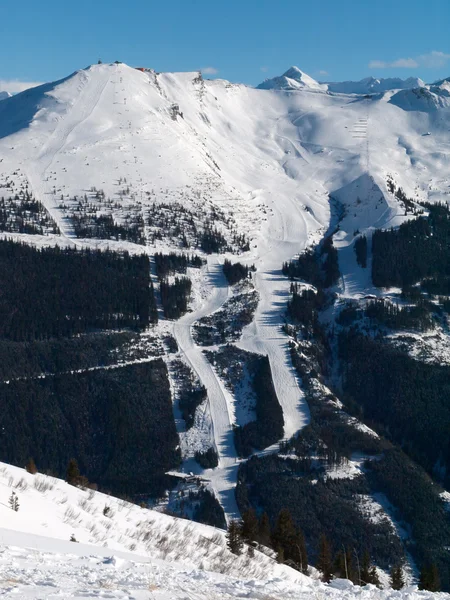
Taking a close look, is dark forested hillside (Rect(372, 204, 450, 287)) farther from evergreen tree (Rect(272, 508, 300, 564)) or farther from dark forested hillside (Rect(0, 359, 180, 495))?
evergreen tree (Rect(272, 508, 300, 564))

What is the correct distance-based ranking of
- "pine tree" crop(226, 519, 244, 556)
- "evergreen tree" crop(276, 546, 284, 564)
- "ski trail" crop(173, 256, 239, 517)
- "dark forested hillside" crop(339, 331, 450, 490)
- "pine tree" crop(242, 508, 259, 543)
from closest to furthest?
"pine tree" crop(226, 519, 244, 556) < "evergreen tree" crop(276, 546, 284, 564) < "pine tree" crop(242, 508, 259, 543) < "ski trail" crop(173, 256, 239, 517) < "dark forested hillside" crop(339, 331, 450, 490)

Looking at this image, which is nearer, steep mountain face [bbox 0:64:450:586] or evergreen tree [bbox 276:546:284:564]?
evergreen tree [bbox 276:546:284:564]

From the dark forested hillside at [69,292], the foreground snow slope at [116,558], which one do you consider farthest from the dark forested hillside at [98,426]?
the foreground snow slope at [116,558]

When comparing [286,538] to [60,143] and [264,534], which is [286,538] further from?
[60,143]

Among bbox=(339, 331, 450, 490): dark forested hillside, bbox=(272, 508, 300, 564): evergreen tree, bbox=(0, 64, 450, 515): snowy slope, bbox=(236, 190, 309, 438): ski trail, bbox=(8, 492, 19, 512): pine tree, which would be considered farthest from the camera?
bbox=(0, 64, 450, 515): snowy slope

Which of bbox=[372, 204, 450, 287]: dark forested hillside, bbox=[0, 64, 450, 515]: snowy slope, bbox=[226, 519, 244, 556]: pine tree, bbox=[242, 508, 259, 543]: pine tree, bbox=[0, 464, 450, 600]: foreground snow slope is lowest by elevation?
bbox=[242, 508, 259, 543]: pine tree

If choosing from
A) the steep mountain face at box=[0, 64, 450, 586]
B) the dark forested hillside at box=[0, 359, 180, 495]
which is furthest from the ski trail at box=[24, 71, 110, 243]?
the dark forested hillside at box=[0, 359, 180, 495]

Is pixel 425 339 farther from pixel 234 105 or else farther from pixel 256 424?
pixel 234 105
